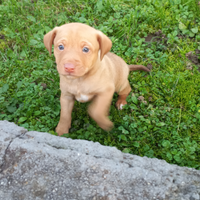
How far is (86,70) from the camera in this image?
2402mm

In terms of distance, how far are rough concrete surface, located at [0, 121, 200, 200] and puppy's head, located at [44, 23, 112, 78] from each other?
793 millimetres

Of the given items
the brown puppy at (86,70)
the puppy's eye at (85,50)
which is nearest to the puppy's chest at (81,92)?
the brown puppy at (86,70)

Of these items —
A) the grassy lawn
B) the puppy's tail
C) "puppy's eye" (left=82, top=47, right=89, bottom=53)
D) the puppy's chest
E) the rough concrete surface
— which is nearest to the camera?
the rough concrete surface

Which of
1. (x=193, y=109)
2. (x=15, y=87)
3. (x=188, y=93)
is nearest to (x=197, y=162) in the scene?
(x=193, y=109)

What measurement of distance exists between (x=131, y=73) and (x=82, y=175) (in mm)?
2606

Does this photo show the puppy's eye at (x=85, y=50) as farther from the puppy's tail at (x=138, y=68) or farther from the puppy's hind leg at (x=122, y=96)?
the puppy's tail at (x=138, y=68)

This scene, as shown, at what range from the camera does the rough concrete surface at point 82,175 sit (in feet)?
5.72

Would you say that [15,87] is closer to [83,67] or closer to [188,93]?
[83,67]

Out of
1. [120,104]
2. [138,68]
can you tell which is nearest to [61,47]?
[120,104]

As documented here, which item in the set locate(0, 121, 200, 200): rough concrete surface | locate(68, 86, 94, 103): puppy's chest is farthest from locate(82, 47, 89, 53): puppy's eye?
locate(0, 121, 200, 200): rough concrete surface

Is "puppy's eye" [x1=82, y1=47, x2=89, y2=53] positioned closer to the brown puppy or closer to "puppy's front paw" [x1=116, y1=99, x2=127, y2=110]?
the brown puppy

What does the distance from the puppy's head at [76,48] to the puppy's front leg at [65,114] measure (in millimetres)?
771

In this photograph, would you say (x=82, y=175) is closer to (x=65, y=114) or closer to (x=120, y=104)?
(x=65, y=114)

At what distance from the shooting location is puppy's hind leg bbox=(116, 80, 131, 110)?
367 centimetres
